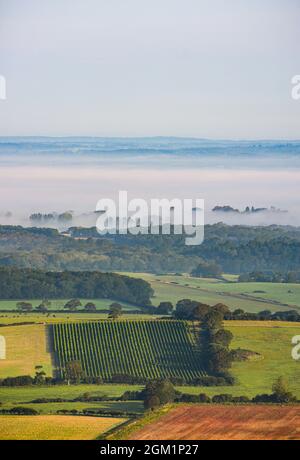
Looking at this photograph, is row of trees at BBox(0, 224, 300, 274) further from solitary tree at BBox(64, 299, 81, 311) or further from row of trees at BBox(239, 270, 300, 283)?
solitary tree at BBox(64, 299, 81, 311)

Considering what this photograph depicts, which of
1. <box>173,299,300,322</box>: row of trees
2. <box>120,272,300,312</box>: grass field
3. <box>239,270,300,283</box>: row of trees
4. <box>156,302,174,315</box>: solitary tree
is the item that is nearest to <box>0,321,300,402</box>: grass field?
<box>173,299,300,322</box>: row of trees

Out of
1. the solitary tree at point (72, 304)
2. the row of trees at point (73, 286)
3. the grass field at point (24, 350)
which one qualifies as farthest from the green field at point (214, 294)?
the grass field at point (24, 350)

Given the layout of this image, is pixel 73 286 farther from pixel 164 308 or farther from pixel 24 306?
pixel 164 308

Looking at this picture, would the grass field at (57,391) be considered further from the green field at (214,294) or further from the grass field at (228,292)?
the grass field at (228,292)

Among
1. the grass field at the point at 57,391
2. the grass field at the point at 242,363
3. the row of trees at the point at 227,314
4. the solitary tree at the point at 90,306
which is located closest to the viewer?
the grass field at the point at 57,391

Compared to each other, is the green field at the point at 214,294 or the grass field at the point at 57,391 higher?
the green field at the point at 214,294

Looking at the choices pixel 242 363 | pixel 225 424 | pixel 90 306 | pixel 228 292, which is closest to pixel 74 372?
pixel 242 363

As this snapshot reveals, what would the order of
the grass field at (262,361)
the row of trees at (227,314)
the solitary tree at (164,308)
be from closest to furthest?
1. the grass field at (262,361)
2. the row of trees at (227,314)
3. the solitary tree at (164,308)
